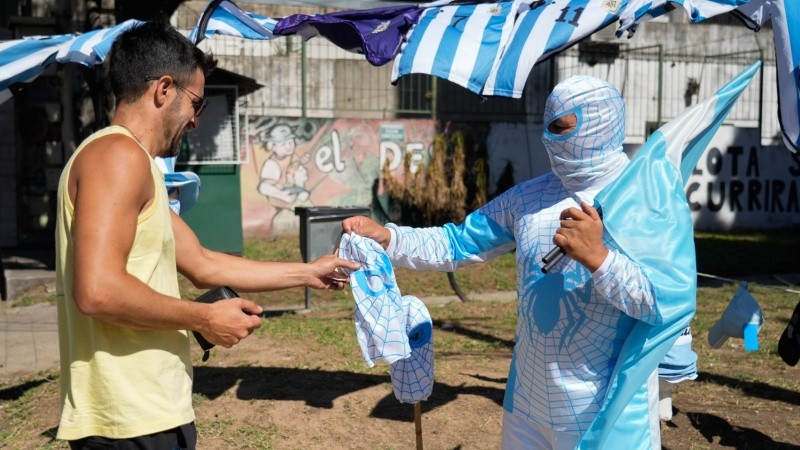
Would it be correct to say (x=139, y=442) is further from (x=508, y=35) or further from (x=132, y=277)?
(x=508, y=35)

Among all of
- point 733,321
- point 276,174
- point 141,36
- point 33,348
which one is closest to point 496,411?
point 733,321

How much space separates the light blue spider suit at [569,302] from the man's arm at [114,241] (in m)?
1.19

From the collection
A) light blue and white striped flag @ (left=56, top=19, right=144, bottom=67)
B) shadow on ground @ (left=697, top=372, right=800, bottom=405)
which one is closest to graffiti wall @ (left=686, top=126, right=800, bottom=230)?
shadow on ground @ (left=697, top=372, right=800, bottom=405)

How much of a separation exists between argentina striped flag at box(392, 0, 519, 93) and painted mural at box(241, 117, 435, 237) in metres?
9.17

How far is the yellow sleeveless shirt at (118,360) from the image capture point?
262cm

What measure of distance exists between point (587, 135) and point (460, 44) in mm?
2865

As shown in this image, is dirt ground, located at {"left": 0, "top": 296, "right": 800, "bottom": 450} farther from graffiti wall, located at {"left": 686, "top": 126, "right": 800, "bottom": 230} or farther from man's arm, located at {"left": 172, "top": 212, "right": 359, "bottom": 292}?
graffiti wall, located at {"left": 686, "top": 126, "right": 800, "bottom": 230}

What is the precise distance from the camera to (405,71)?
5949mm

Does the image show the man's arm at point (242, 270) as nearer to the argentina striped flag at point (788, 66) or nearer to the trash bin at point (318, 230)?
the argentina striped flag at point (788, 66)

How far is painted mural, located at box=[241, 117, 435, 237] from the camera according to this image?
15.1 m

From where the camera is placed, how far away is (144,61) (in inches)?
107

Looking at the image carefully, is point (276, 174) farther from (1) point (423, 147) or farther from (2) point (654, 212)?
(2) point (654, 212)

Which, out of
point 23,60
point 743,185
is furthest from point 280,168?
point 743,185

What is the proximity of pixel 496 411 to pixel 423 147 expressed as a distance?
10.6 metres
